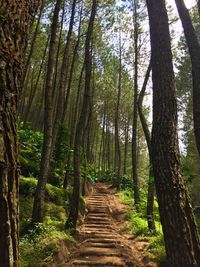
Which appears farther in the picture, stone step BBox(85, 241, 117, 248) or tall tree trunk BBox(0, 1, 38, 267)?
stone step BBox(85, 241, 117, 248)

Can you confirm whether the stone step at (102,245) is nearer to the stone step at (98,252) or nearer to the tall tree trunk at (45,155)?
the stone step at (98,252)

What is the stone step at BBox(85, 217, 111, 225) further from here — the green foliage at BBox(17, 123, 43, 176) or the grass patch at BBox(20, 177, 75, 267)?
the green foliage at BBox(17, 123, 43, 176)

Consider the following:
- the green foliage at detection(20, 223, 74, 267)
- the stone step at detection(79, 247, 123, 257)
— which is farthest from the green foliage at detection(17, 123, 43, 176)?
the stone step at detection(79, 247, 123, 257)

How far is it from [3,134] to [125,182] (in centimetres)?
2546

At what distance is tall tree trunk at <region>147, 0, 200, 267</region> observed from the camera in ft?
14.2

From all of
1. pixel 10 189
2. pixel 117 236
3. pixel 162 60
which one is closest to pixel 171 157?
pixel 162 60

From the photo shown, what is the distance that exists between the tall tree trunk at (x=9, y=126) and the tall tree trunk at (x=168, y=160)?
9.04 ft

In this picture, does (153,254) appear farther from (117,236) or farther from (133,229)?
(133,229)

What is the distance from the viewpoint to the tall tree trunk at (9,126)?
6.99ft

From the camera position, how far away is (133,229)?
11.5 m

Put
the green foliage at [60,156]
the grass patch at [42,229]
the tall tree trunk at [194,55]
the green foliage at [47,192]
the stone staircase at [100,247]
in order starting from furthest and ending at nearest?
1. the green foliage at [60,156]
2. the green foliage at [47,192]
3. the stone staircase at [100,247]
4. the tall tree trunk at [194,55]
5. the grass patch at [42,229]

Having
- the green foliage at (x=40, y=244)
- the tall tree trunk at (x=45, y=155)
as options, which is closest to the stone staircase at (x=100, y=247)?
the green foliage at (x=40, y=244)

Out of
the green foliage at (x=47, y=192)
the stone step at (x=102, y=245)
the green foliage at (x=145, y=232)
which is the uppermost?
the green foliage at (x=47, y=192)

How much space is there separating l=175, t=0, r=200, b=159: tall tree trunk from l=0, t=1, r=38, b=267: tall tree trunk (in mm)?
5415
